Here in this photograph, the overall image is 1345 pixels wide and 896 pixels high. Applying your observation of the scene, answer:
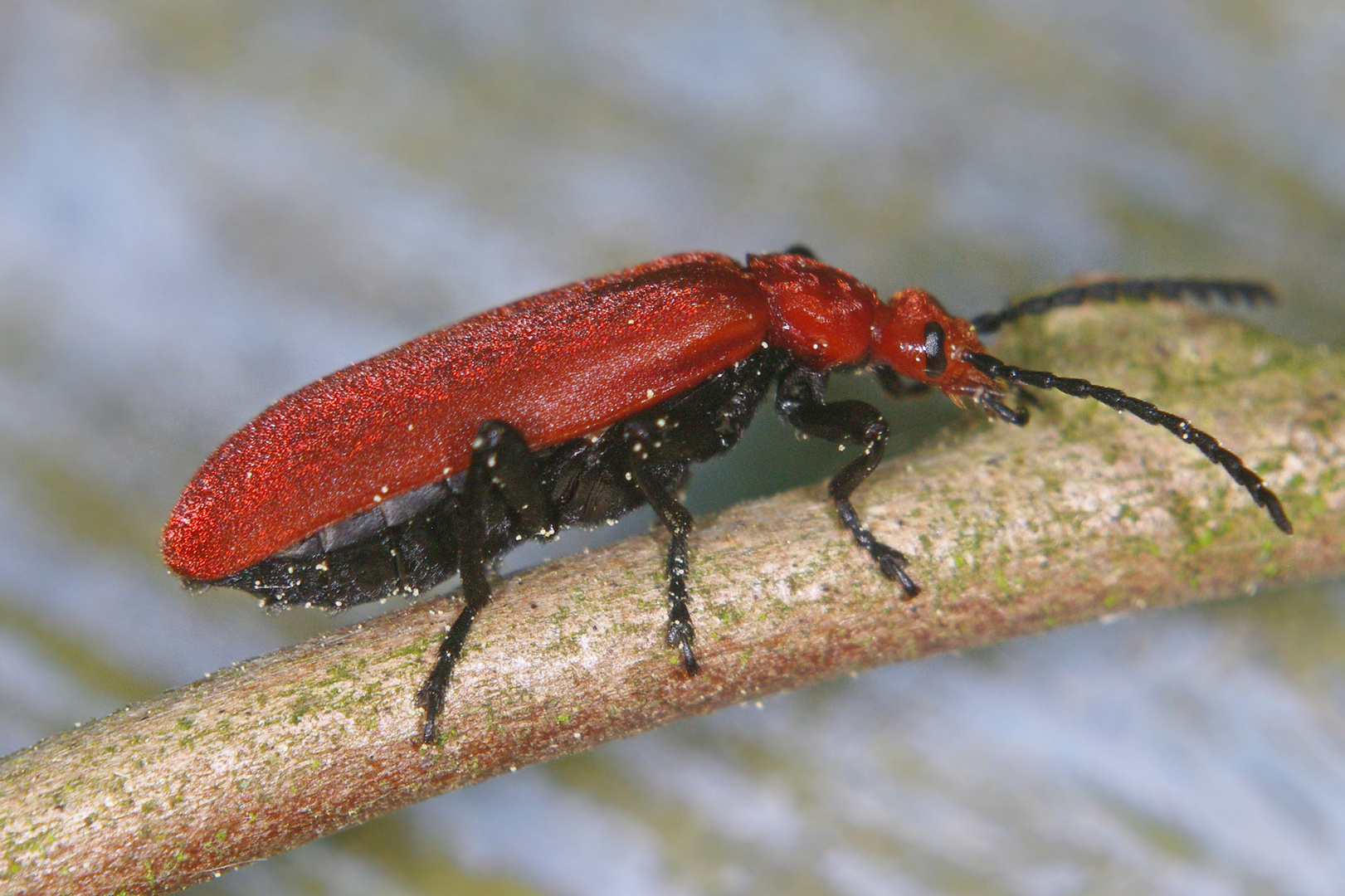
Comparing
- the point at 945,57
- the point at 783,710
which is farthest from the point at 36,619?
the point at 945,57

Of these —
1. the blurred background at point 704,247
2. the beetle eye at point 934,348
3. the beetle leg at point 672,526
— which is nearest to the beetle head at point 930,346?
the beetle eye at point 934,348

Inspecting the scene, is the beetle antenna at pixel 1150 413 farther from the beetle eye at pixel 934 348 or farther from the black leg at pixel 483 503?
the black leg at pixel 483 503

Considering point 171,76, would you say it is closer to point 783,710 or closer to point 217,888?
point 217,888

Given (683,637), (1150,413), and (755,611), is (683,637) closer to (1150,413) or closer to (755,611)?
(755,611)

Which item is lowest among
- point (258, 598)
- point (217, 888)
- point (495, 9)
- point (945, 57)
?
point (217, 888)

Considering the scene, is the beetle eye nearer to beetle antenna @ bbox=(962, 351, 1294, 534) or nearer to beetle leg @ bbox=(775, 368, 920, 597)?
beetle antenna @ bbox=(962, 351, 1294, 534)

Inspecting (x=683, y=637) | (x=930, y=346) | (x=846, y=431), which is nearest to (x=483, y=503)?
(x=683, y=637)
